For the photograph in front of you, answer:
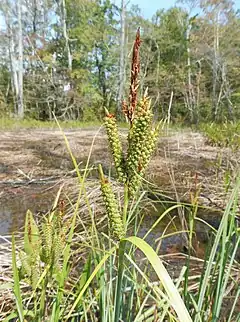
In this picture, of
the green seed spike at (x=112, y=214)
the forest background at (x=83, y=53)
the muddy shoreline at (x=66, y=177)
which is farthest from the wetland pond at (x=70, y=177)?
the forest background at (x=83, y=53)

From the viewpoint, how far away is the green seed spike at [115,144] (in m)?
0.39

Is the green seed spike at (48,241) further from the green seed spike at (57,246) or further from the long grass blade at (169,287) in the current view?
the long grass blade at (169,287)

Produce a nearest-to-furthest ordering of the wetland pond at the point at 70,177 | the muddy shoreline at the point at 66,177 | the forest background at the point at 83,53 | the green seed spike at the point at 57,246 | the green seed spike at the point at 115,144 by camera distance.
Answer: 1. the green seed spike at the point at 115,144
2. the green seed spike at the point at 57,246
3. the wetland pond at the point at 70,177
4. the muddy shoreline at the point at 66,177
5. the forest background at the point at 83,53

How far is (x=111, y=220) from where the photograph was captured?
380 millimetres

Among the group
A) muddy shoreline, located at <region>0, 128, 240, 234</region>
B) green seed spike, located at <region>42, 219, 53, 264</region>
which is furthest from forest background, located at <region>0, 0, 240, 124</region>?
green seed spike, located at <region>42, 219, 53, 264</region>

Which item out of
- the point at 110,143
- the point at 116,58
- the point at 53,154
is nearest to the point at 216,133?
the point at 53,154

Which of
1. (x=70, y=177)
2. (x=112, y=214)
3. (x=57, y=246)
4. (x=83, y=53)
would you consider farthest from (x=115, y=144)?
(x=83, y=53)

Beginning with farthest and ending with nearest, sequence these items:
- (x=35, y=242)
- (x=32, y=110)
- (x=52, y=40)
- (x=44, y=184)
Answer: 1. (x=52, y=40)
2. (x=32, y=110)
3. (x=44, y=184)
4. (x=35, y=242)

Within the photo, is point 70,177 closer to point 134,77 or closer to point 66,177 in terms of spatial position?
point 66,177

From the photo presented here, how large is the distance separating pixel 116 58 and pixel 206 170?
60.7 ft

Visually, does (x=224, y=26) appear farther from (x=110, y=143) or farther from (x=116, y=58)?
(x=110, y=143)

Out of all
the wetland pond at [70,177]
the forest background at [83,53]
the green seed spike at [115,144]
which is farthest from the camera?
the forest background at [83,53]

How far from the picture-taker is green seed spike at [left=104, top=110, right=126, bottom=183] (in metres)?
0.39

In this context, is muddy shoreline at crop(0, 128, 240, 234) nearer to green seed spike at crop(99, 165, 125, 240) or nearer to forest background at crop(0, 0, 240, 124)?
green seed spike at crop(99, 165, 125, 240)
